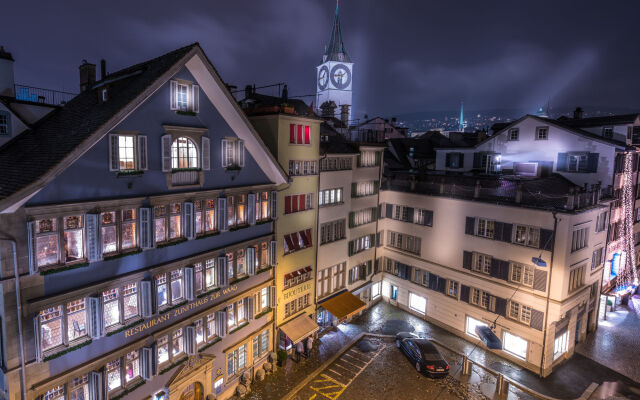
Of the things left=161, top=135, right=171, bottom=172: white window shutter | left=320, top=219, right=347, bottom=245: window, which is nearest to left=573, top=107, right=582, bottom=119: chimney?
left=320, top=219, right=347, bottom=245: window

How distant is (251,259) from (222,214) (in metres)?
4.37

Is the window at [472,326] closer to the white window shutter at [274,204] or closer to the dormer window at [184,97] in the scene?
the white window shutter at [274,204]

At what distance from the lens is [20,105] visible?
18766mm

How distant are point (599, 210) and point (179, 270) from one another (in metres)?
34.6

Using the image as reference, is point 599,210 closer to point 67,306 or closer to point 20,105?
point 67,306

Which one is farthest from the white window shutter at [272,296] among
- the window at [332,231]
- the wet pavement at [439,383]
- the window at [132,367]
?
the window at [132,367]

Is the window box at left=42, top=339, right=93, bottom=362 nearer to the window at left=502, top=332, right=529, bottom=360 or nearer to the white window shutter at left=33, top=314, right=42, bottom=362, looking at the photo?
the white window shutter at left=33, top=314, right=42, bottom=362

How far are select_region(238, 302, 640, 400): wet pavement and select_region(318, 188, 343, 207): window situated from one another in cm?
1260

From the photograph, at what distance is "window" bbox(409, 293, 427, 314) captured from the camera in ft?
121

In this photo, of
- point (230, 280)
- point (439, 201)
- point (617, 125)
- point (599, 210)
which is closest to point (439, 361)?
point (439, 201)

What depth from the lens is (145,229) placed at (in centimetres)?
1738

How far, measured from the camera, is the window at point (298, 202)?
27469 mm

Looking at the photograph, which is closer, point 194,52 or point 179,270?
point 194,52

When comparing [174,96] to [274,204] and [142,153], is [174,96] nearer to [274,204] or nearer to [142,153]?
[142,153]
